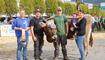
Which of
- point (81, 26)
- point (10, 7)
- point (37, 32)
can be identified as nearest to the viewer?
point (81, 26)

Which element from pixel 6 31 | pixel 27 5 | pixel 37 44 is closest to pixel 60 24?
pixel 37 44

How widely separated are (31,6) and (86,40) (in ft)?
149

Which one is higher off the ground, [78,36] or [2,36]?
[78,36]

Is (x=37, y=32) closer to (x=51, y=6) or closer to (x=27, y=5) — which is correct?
(x=27, y=5)

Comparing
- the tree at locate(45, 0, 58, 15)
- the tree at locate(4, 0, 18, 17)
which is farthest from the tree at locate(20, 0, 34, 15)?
the tree at locate(45, 0, 58, 15)

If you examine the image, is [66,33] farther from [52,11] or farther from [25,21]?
[52,11]

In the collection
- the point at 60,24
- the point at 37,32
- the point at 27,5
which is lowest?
the point at 27,5

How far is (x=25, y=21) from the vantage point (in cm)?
646

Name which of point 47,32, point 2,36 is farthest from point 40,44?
point 2,36

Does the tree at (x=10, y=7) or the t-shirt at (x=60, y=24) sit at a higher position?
the t-shirt at (x=60, y=24)

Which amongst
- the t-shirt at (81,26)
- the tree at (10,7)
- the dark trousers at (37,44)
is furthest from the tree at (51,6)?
the t-shirt at (81,26)

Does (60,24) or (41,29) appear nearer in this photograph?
(60,24)

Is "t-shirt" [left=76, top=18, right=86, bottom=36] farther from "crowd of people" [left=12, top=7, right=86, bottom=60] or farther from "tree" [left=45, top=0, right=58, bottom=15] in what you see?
"tree" [left=45, top=0, right=58, bottom=15]

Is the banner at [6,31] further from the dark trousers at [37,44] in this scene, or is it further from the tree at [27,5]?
the tree at [27,5]
